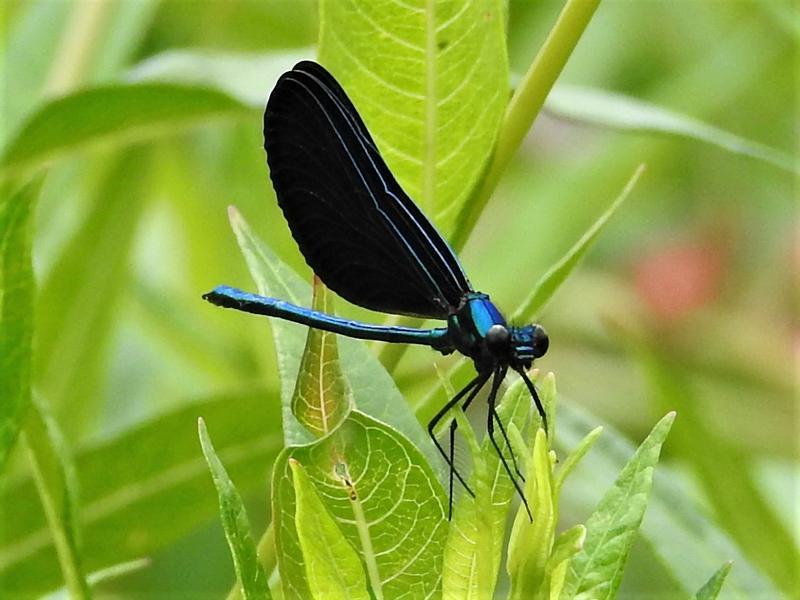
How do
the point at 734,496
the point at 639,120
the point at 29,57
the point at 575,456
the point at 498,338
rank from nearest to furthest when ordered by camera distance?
the point at 575,456
the point at 498,338
the point at 639,120
the point at 734,496
the point at 29,57

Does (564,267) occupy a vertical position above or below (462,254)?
above

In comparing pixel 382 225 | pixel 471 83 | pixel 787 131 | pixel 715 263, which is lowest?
pixel 715 263

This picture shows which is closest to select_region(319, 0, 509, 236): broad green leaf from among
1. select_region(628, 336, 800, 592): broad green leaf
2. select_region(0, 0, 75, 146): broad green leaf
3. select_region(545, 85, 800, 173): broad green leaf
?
select_region(545, 85, 800, 173): broad green leaf

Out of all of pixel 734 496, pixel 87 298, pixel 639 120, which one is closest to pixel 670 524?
pixel 734 496

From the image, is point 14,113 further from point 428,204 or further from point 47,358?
point 428,204

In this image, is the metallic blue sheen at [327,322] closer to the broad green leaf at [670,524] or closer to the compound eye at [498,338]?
the compound eye at [498,338]

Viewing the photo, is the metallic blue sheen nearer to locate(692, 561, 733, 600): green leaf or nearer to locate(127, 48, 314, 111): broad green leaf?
locate(692, 561, 733, 600): green leaf

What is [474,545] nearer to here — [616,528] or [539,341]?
[616,528]

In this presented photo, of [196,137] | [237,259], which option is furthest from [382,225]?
[196,137]
